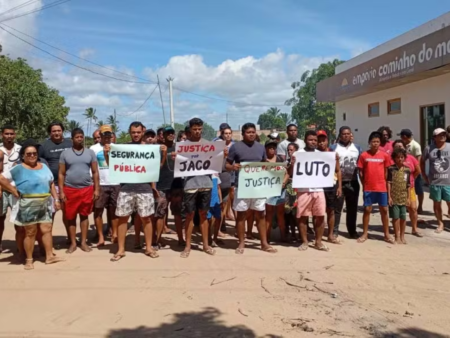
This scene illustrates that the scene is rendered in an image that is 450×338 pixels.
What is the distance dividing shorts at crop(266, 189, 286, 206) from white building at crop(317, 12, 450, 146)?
8.31 meters

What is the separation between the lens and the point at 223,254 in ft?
20.2

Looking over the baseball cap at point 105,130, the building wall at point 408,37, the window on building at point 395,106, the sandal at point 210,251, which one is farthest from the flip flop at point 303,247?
the window on building at point 395,106

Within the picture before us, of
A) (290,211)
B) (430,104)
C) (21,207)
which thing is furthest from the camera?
(430,104)

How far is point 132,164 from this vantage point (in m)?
5.99

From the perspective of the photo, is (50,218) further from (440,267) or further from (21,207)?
(440,267)

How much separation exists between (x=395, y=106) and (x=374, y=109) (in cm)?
195

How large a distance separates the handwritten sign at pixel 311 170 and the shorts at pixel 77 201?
312 cm

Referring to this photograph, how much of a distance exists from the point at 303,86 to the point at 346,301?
58146mm

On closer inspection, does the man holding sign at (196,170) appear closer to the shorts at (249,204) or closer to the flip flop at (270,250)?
the shorts at (249,204)

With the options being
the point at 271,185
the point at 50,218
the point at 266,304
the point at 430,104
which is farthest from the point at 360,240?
the point at 430,104

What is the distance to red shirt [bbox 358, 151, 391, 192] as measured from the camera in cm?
678

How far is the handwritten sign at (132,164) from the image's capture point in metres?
5.95

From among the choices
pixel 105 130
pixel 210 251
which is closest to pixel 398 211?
pixel 210 251

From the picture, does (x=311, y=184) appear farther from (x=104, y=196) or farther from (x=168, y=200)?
(x=104, y=196)
